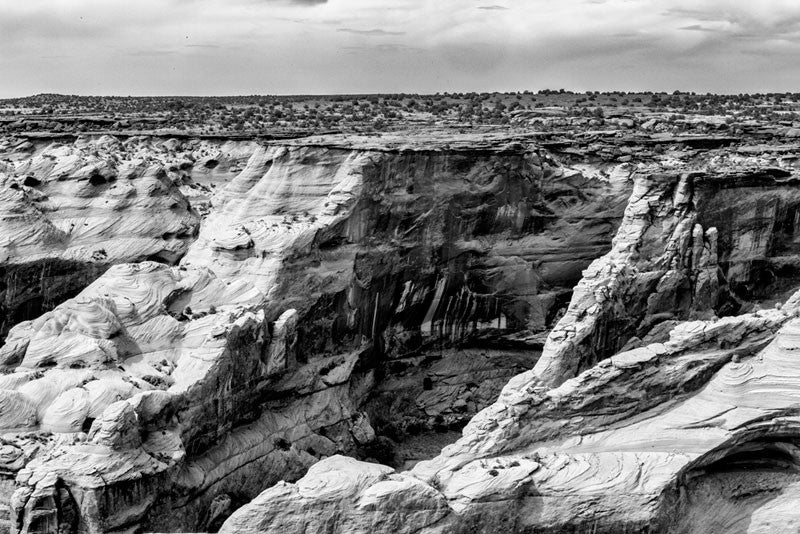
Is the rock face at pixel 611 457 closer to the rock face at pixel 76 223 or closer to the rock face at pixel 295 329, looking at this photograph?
the rock face at pixel 295 329

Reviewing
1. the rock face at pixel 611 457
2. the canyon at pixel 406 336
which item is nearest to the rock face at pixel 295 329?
the canyon at pixel 406 336

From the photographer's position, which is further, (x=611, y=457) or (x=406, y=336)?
(x=406, y=336)

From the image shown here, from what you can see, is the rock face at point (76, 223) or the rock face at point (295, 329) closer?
the rock face at point (295, 329)

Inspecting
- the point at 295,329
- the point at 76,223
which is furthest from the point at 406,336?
the point at 76,223

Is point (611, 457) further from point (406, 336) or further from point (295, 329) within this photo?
point (406, 336)

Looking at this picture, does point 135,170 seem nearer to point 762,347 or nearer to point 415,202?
point 415,202

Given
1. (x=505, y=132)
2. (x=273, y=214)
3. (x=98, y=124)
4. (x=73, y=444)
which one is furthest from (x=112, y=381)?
(x=98, y=124)

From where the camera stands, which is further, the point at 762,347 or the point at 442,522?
the point at 762,347
